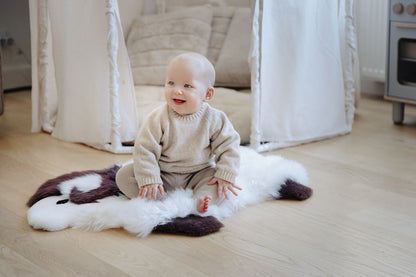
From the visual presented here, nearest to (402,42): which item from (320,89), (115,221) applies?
(320,89)

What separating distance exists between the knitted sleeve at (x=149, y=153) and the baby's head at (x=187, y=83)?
3.5 inches

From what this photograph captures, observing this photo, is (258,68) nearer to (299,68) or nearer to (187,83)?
(299,68)

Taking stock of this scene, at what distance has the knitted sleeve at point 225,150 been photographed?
1782 mm

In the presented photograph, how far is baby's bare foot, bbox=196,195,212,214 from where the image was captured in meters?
1.70

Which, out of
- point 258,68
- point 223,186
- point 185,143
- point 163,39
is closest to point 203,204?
point 223,186

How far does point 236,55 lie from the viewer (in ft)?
10.4

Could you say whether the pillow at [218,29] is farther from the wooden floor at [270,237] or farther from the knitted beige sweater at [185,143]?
the knitted beige sweater at [185,143]

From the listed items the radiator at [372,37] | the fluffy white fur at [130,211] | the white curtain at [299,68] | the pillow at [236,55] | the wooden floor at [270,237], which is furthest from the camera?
the radiator at [372,37]

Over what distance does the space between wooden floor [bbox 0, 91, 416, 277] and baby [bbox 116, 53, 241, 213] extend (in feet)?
0.48

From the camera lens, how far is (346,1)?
2.67 m

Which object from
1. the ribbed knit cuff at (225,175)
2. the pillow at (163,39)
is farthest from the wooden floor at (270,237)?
the pillow at (163,39)

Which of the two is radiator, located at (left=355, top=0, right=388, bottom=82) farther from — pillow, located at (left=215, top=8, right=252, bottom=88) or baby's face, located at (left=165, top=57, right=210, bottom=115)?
baby's face, located at (left=165, top=57, right=210, bottom=115)

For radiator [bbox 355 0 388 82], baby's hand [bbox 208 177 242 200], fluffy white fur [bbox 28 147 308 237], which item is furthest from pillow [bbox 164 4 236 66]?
baby's hand [bbox 208 177 242 200]

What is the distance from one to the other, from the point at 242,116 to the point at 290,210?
0.91 metres
